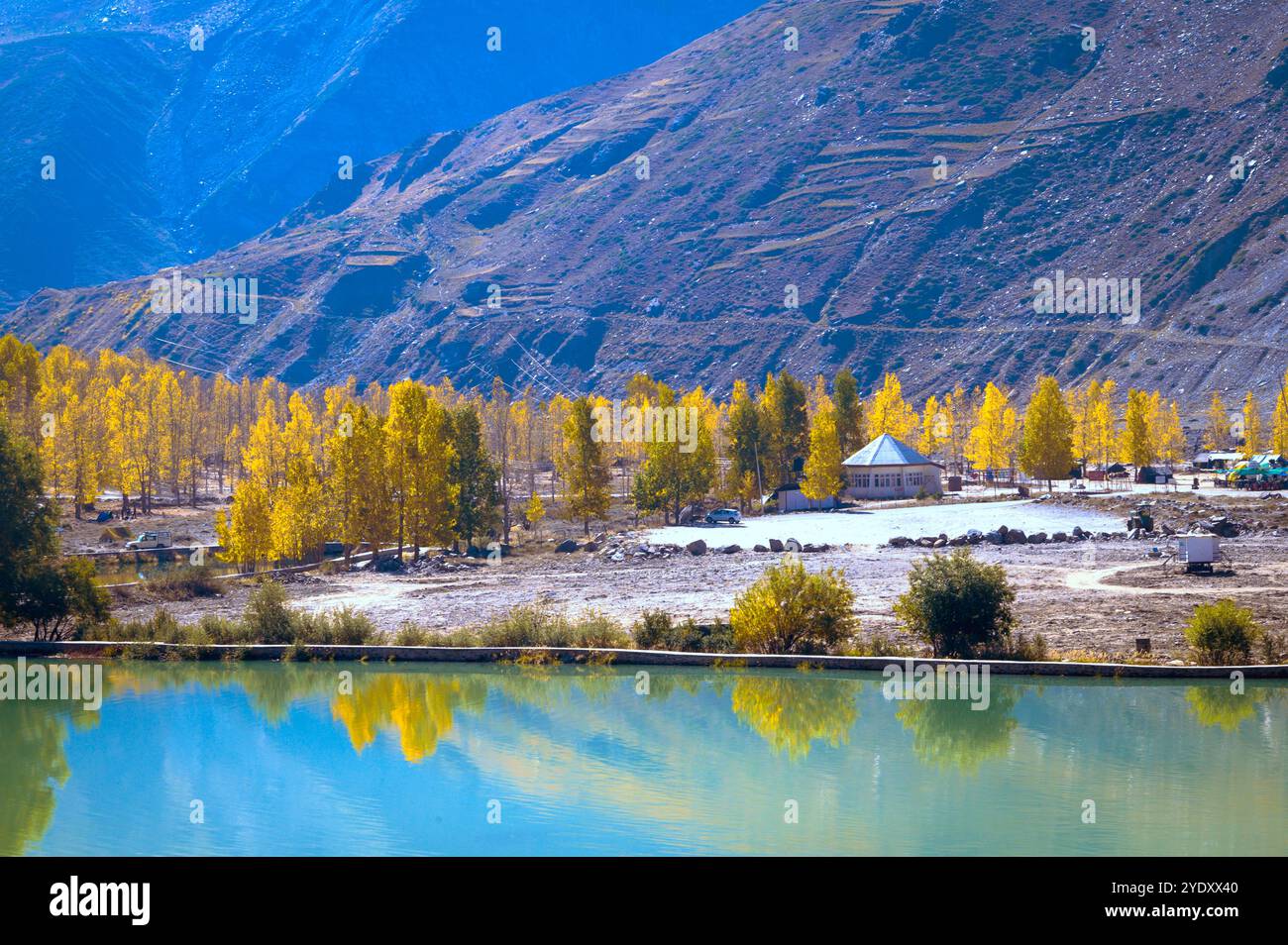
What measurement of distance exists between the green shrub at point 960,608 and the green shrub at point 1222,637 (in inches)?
140

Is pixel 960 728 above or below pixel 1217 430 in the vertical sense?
below

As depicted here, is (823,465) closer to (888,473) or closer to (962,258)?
(888,473)

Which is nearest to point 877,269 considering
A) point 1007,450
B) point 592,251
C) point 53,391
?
point 592,251

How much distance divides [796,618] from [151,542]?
45.1 metres

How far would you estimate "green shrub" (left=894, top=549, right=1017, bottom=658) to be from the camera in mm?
26672

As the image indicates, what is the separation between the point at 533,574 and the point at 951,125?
529ft

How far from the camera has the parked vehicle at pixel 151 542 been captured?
61938mm

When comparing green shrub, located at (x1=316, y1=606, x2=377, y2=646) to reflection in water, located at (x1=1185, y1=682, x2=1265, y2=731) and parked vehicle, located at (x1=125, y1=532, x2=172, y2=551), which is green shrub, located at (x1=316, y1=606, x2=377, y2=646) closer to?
reflection in water, located at (x1=1185, y1=682, x2=1265, y2=731)

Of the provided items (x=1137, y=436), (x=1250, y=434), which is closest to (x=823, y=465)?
(x=1137, y=436)

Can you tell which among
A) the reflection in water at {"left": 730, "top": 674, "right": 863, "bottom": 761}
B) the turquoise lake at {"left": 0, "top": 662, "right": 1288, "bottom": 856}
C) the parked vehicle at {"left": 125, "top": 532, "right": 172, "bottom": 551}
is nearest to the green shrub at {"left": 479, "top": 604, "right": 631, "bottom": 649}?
the turquoise lake at {"left": 0, "top": 662, "right": 1288, "bottom": 856}

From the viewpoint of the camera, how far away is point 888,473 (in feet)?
244

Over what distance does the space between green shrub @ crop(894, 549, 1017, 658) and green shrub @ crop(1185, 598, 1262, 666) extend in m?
3.57

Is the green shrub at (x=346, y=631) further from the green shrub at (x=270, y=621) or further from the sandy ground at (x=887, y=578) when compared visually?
the sandy ground at (x=887, y=578)

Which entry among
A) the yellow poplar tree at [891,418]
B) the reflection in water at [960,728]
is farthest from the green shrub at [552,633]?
the yellow poplar tree at [891,418]
